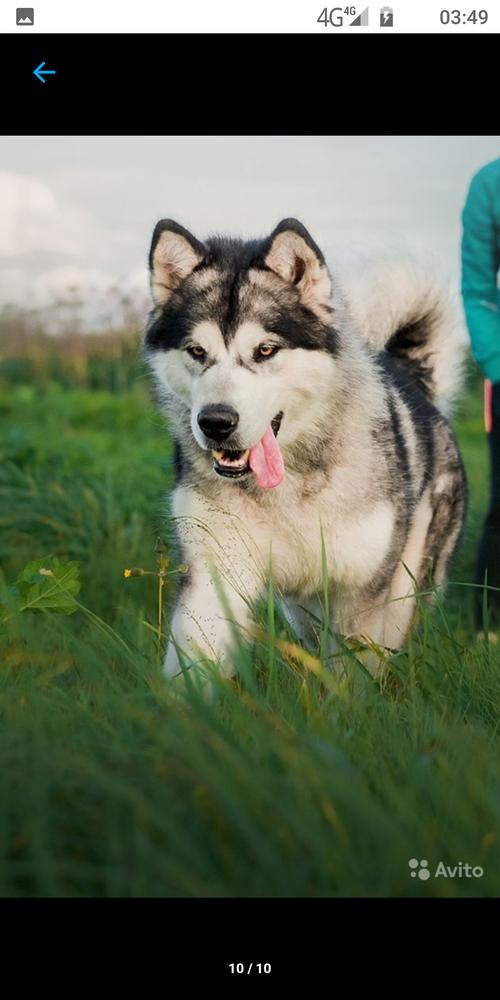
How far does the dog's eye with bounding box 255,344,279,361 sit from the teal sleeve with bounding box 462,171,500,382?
1.34 meters

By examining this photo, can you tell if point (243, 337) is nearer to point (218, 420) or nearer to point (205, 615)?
point (218, 420)

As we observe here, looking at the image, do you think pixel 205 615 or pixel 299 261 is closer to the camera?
pixel 205 615

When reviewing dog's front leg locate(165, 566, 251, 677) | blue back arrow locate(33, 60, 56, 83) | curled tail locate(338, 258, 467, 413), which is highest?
curled tail locate(338, 258, 467, 413)

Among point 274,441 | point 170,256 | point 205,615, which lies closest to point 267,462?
point 274,441

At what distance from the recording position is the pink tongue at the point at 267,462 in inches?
136

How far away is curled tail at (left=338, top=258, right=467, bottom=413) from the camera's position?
466cm

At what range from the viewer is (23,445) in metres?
6.43

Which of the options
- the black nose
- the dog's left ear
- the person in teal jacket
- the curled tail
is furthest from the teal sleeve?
the black nose
